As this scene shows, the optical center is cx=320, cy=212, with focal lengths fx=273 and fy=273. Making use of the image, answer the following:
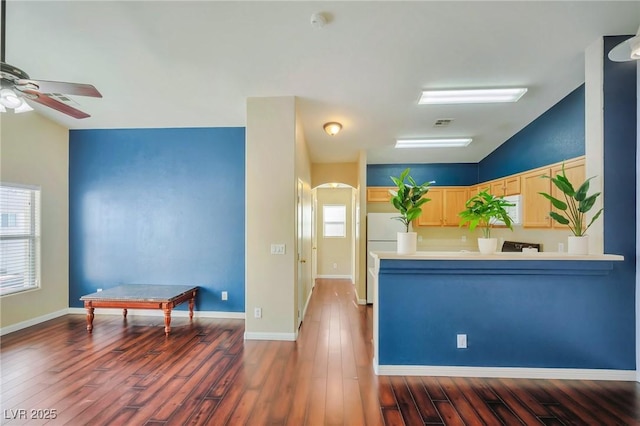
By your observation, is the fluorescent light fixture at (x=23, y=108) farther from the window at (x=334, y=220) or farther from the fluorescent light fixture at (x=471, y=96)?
the window at (x=334, y=220)

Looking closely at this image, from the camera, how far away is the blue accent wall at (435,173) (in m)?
5.56

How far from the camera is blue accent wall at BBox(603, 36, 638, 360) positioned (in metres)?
Result: 2.51

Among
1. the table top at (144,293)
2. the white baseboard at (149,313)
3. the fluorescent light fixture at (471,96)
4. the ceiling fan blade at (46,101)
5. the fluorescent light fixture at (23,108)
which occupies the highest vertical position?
the fluorescent light fixture at (471,96)

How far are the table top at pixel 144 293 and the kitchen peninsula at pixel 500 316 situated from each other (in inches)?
111

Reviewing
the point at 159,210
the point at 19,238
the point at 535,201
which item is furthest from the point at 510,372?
the point at 19,238

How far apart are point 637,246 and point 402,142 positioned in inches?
121

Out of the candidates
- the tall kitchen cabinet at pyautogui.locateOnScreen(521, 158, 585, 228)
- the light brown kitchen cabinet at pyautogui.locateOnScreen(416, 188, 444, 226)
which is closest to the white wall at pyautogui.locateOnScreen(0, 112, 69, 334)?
the light brown kitchen cabinet at pyautogui.locateOnScreen(416, 188, 444, 226)

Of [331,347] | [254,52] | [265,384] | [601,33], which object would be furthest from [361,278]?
[601,33]

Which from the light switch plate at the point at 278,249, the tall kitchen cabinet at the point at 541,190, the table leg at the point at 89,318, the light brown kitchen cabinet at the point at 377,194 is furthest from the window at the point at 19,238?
the tall kitchen cabinet at the point at 541,190

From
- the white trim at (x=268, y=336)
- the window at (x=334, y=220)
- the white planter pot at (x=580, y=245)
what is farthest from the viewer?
the window at (x=334, y=220)

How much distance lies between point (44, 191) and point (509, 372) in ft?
20.7

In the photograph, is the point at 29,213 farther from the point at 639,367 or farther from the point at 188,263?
the point at 639,367

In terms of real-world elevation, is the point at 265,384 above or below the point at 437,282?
below

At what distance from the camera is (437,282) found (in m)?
2.61
